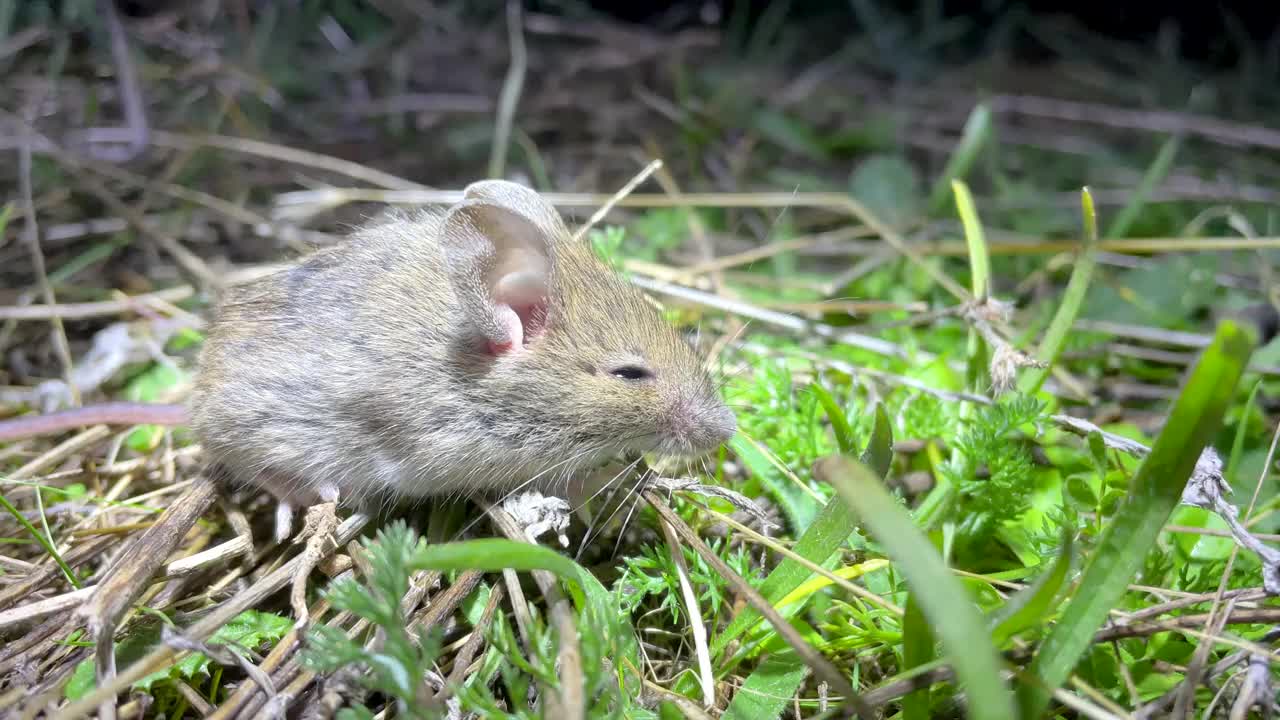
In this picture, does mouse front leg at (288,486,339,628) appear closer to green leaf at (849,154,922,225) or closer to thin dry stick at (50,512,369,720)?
thin dry stick at (50,512,369,720)

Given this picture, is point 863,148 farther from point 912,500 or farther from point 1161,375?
point 912,500

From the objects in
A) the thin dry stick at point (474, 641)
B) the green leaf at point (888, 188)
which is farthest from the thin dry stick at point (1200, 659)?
the green leaf at point (888, 188)

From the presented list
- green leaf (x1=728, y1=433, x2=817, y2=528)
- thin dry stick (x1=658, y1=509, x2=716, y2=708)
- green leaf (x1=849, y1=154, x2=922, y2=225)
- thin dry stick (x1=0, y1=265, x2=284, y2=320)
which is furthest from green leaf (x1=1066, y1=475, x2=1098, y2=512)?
thin dry stick (x1=0, y1=265, x2=284, y2=320)

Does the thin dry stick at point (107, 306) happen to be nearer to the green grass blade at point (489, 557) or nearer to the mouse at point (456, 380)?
the mouse at point (456, 380)

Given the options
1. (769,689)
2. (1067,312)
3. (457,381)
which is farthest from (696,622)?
→ (1067,312)

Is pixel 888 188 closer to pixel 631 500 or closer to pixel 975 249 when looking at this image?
pixel 975 249
